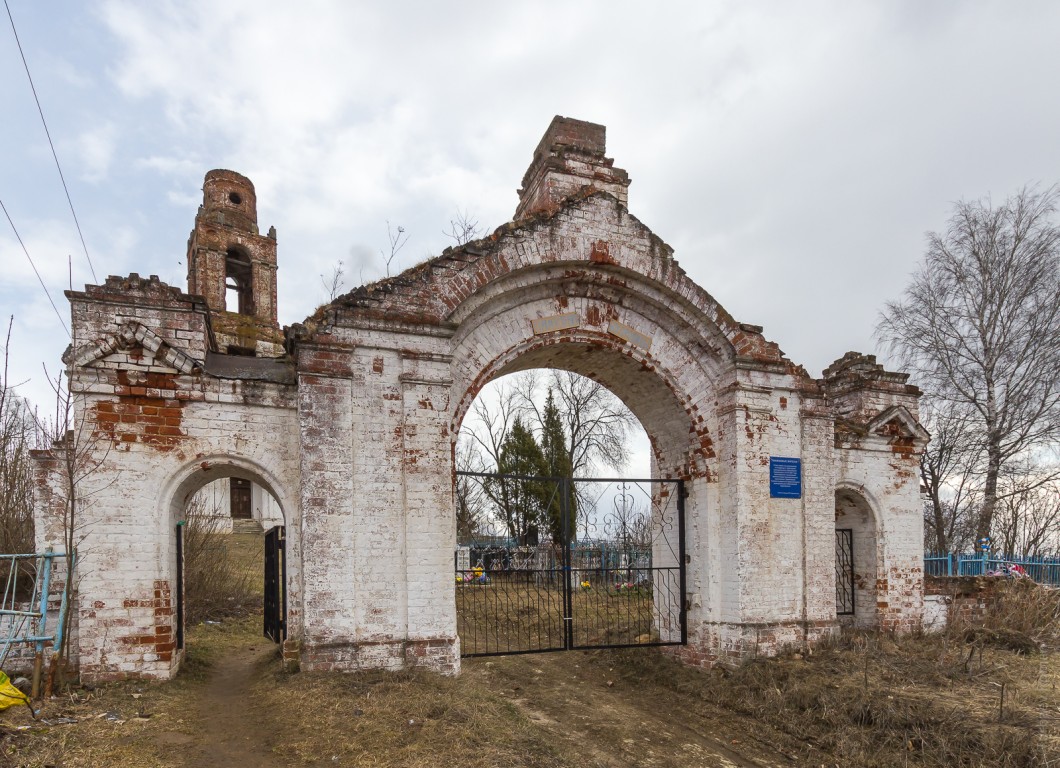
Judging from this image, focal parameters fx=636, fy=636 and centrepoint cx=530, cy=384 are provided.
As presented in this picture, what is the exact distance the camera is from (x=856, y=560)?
10.1 metres

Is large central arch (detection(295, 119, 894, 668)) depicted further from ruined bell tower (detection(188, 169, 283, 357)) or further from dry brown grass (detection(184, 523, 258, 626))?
ruined bell tower (detection(188, 169, 283, 357))

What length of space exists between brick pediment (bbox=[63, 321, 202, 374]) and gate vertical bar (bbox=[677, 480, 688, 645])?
6.33m

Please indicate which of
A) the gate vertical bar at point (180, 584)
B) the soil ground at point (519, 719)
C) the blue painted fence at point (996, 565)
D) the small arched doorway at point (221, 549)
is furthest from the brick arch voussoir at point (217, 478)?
the blue painted fence at point (996, 565)

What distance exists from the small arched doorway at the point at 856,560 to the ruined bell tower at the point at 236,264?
16222 millimetres

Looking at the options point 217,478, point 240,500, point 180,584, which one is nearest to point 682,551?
point 217,478

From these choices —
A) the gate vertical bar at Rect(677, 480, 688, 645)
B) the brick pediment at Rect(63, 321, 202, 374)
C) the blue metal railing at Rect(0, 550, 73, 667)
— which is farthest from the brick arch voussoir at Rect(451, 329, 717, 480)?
the blue metal railing at Rect(0, 550, 73, 667)

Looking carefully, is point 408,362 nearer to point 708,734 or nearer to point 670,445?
point 670,445

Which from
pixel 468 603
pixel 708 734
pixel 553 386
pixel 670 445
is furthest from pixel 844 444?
pixel 553 386

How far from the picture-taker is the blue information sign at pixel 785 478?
334 inches

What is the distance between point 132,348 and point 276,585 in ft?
10.7

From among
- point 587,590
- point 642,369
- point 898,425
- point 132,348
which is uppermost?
point 132,348

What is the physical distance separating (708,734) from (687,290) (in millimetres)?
5255

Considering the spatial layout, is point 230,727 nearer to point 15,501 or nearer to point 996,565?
point 15,501

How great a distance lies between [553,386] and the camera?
1089 inches
